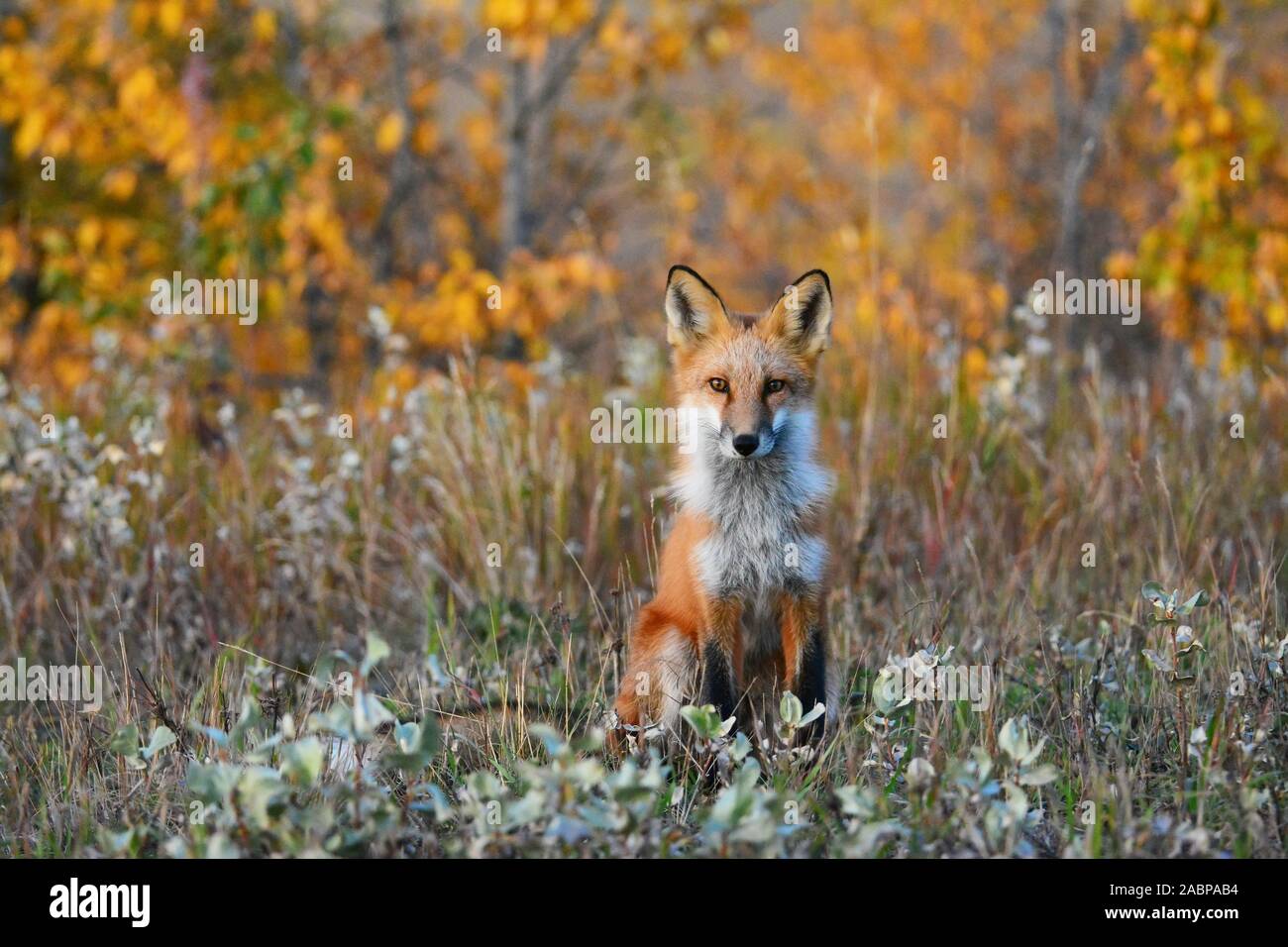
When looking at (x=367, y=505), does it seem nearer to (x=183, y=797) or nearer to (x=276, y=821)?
(x=183, y=797)

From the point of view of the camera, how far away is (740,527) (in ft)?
13.6

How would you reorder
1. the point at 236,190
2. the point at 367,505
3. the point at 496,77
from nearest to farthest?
the point at 367,505 < the point at 236,190 < the point at 496,77

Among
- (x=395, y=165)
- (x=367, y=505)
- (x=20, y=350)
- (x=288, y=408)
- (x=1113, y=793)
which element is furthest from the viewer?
(x=395, y=165)

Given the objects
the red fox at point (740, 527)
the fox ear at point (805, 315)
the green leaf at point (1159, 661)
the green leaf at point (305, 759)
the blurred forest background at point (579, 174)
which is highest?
the blurred forest background at point (579, 174)

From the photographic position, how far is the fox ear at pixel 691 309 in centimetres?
423

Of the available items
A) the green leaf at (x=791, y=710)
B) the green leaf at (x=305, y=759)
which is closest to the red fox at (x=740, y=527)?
the green leaf at (x=791, y=710)

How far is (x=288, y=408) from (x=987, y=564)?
403 centimetres

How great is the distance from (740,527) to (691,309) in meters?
0.78

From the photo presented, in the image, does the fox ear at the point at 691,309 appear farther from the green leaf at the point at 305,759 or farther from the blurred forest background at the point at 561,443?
the green leaf at the point at 305,759

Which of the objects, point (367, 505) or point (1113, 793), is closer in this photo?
point (1113, 793)

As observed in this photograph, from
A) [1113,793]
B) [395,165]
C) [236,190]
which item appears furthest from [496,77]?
[1113,793]

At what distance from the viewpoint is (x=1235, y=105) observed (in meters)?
8.74

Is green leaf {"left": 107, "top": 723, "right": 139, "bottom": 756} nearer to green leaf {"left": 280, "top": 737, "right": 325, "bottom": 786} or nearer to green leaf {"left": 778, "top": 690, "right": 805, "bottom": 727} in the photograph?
green leaf {"left": 280, "top": 737, "right": 325, "bottom": 786}

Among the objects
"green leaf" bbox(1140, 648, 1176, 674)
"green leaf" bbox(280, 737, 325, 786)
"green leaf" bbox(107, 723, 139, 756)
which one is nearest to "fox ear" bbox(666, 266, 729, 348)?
"green leaf" bbox(1140, 648, 1176, 674)
